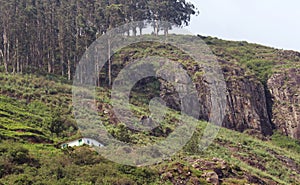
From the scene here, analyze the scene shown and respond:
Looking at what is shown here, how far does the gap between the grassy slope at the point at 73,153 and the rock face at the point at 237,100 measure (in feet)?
11.8

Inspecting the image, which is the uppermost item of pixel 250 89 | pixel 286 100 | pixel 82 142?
pixel 250 89

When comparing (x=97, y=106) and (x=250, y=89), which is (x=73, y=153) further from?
(x=250, y=89)

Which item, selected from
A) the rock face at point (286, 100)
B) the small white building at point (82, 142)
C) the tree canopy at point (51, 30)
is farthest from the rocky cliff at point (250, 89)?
the small white building at point (82, 142)

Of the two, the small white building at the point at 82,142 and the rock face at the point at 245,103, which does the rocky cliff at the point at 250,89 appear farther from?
the small white building at the point at 82,142

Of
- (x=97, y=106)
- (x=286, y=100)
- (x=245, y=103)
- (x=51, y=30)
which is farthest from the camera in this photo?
(x=51, y=30)

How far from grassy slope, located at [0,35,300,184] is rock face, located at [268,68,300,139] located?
7.94 ft

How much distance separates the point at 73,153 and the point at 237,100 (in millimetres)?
34730

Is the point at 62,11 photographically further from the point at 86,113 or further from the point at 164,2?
the point at 86,113

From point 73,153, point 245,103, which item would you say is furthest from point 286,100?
point 73,153

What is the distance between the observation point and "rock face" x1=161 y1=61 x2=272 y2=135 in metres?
58.0

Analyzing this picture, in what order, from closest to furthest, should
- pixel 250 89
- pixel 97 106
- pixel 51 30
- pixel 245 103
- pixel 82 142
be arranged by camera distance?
pixel 82 142 < pixel 97 106 < pixel 245 103 < pixel 250 89 < pixel 51 30

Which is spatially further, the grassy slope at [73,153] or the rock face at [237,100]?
the rock face at [237,100]

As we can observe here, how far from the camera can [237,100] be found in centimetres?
6006

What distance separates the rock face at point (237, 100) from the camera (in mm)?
57969
